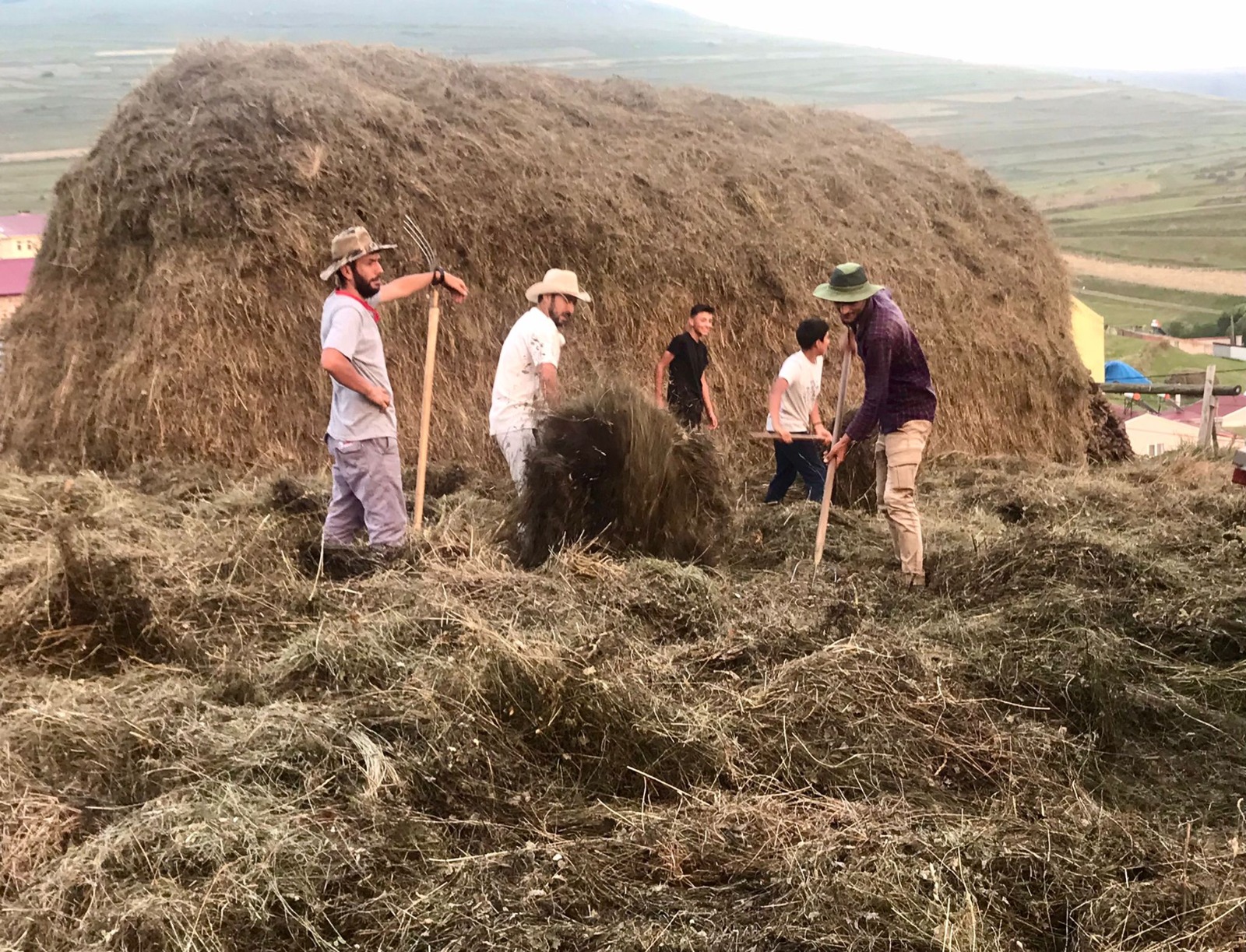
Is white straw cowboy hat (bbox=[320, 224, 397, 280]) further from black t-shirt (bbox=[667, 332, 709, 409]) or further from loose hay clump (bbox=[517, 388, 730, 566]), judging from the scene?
black t-shirt (bbox=[667, 332, 709, 409])

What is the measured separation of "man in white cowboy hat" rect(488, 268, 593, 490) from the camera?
17.6ft

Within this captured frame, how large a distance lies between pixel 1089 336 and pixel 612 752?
14.8 meters

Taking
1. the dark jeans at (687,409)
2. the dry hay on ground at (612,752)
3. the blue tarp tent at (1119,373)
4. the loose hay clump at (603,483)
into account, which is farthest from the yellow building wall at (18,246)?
the blue tarp tent at (1119,373)

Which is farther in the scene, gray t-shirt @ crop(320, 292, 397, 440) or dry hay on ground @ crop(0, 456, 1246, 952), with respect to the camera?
gray t-shirt @ crop(320, 292, 397, 440)

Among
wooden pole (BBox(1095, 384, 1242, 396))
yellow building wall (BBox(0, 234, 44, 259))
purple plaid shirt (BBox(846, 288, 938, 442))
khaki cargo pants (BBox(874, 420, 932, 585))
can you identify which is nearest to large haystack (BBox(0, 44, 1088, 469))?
yellow building wall (BBox(0, 234, 44, 259))

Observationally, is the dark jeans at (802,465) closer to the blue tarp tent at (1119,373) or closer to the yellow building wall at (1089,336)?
the yellow building wall at (1089,336)

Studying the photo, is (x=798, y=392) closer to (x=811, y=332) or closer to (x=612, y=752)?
(x=811, y=332)

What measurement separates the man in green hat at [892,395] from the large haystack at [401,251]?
215 centimetres

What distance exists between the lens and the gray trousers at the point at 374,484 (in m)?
4.79

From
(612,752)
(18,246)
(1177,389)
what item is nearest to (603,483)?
(612,752)

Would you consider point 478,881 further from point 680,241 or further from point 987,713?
point 680,241

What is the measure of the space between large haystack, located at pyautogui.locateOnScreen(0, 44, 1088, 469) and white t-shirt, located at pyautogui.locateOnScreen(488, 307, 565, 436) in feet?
4.63

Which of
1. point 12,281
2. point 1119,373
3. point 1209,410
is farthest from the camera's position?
point 1119,373

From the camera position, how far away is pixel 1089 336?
15398mm
